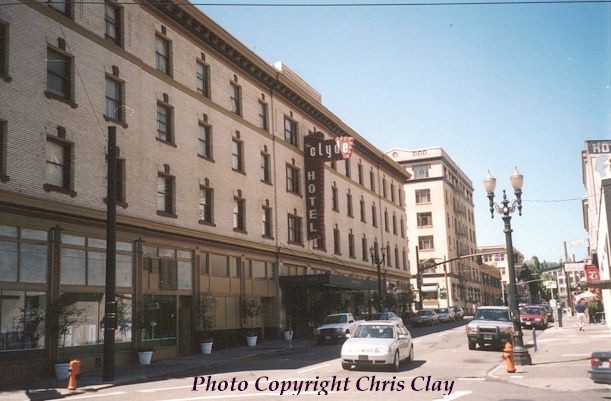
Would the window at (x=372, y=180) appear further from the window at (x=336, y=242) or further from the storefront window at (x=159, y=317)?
the storefront window at (x=159, y=317)

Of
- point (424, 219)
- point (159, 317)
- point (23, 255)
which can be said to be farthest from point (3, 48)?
point (424, 219)

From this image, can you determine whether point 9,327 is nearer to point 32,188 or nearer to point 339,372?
point 32,188

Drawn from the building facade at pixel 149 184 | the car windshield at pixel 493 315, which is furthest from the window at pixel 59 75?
the car windshield at pixel 493 315

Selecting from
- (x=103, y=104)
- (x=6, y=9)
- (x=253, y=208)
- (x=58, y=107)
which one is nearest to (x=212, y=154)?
(x=253, y=208)

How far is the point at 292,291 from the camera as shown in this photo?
125 ft

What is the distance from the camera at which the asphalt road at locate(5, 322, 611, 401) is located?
44.1 feet

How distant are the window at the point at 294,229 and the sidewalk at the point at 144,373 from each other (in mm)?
10040

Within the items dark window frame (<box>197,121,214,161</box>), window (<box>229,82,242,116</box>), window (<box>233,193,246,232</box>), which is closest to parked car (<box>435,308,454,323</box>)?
window (<box>233,193,246,232</box>)

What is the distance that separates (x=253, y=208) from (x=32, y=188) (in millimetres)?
15775

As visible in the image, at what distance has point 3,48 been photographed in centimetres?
1992

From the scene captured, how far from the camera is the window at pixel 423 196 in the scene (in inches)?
3401

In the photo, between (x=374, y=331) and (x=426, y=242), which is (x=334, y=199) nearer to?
(x=374, y=331)

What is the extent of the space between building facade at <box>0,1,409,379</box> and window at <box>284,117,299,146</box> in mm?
100

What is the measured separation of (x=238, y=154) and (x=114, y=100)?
1024 centimetres
